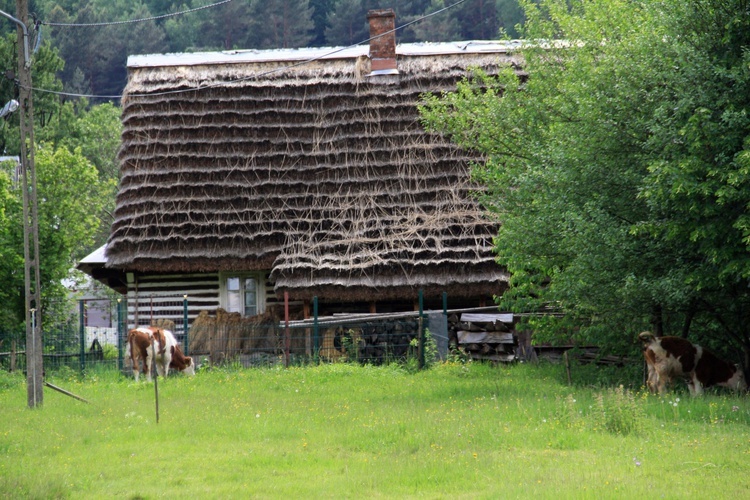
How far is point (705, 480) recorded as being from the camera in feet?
27.0

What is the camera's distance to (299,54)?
83.5 ft

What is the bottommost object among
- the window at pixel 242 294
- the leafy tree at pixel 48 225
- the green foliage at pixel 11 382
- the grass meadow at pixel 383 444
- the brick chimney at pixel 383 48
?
the grass meadow at pixel 383 444

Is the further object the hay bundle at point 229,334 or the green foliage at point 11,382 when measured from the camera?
the hay bundle at point 229,334

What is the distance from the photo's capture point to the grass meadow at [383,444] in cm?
845

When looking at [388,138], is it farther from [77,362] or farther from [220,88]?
[77,362]

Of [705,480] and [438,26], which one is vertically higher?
[438,26]

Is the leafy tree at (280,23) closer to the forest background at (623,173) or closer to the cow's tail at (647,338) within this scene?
the forest background at (623,173)

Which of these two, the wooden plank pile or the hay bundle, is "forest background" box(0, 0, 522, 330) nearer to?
the hay bundle

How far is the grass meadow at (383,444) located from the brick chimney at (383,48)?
1096cm

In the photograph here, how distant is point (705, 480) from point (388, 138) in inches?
618

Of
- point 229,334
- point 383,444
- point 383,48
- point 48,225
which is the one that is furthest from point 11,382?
point 383,48

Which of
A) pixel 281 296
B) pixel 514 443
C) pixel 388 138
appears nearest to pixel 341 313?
pixel 281 296

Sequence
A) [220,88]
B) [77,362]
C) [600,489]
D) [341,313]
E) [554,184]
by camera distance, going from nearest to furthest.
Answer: [600,489]
[554,184]
[77,362]
[341,313]
[220,88]

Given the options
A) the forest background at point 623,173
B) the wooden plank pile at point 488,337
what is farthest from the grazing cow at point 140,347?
the wooden plank pile at point 488,337
